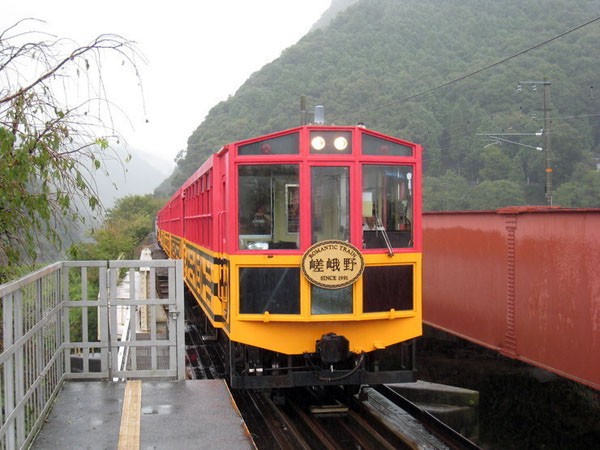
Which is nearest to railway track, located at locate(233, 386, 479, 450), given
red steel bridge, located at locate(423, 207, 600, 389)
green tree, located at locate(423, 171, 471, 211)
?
red steel bridge, located at locate(423, 207, 600, 389)

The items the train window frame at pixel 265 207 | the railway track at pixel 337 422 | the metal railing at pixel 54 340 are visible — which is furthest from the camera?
the train window frame at pixel 265 207

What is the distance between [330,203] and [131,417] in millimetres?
2928

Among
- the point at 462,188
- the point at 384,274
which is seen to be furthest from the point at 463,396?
the point at 462,188

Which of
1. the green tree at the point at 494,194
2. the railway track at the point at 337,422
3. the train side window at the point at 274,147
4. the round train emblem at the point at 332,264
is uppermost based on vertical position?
the green tree at the point at 494,194

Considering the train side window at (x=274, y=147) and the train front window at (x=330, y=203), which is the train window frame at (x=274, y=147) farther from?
the train front window at (x=330, y=203)

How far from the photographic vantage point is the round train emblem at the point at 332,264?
671 cm

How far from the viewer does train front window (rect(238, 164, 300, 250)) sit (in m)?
6.90

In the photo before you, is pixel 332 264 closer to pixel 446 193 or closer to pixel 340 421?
pixel 340 421

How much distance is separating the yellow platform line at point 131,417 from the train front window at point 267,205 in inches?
70.5

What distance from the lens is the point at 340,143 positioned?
6.99 metres

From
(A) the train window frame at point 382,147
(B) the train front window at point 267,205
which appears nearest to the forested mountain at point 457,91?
(A) the train window frame at point 382,147

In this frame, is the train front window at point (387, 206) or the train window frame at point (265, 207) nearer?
the train window frame at point (265, 207)

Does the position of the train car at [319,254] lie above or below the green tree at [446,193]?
below

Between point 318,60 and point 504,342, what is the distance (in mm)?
54911
